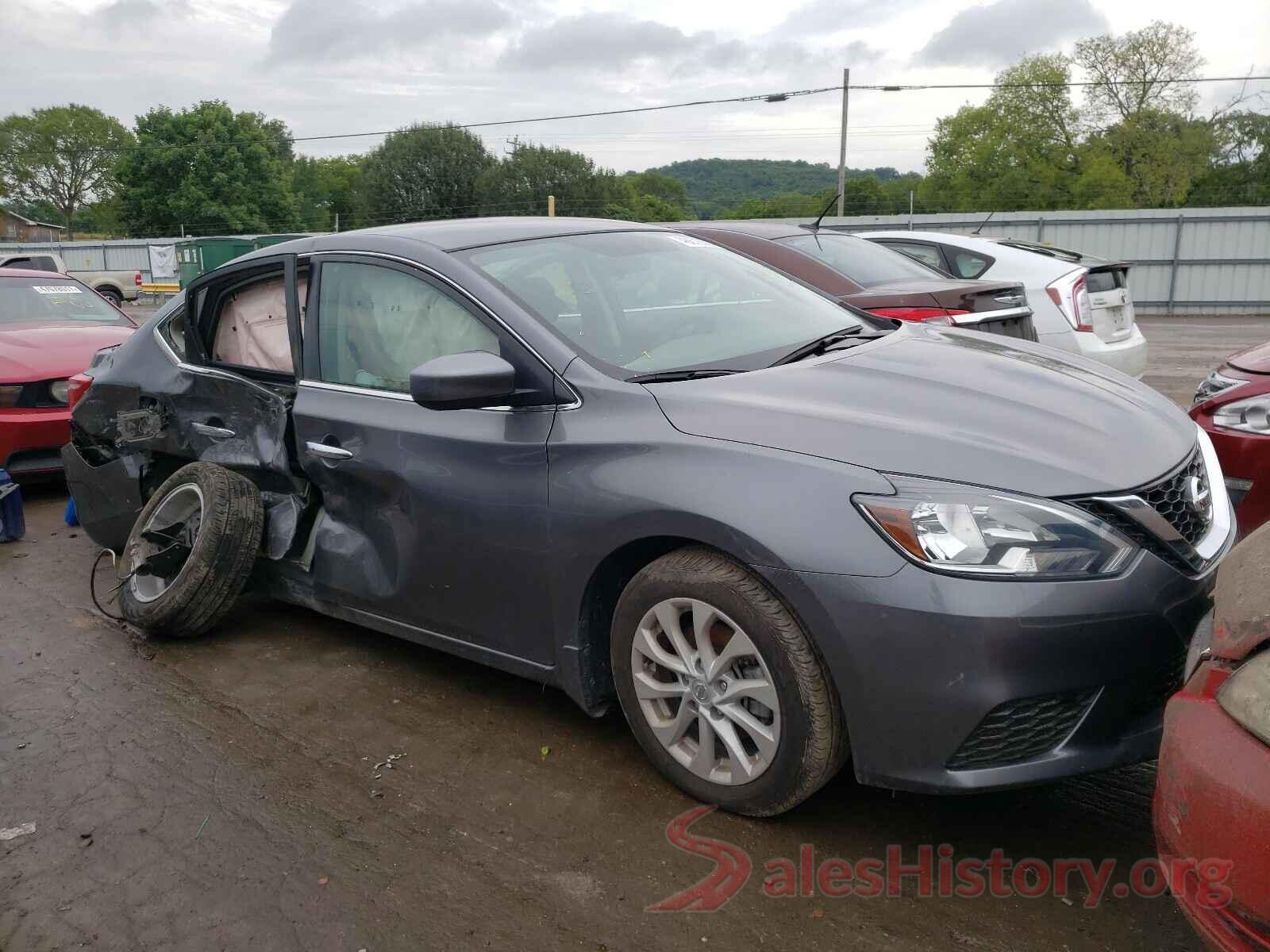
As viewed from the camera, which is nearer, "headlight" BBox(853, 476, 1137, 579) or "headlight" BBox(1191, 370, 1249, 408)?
"headlight" BBox(853, 476, 1137, 579)

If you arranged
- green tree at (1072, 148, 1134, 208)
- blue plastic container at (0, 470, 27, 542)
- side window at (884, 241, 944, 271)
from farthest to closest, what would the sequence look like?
1. green tree at (1072, 148, 1134, 208)
2. side window at (884, 241, 944, 271)
3. blue plastic container at (0, 470, 27, 542)

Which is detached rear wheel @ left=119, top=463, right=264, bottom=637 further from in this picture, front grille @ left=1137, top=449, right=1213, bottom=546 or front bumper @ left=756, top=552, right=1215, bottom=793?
front grille @ left=1137, top=449, right=1213, bottom=546

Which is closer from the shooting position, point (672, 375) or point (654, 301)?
point (672, 375)

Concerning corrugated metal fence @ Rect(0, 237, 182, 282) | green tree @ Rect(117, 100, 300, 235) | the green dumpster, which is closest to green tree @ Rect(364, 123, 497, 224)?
green tree @ Rect(117, 100, 300, 235)

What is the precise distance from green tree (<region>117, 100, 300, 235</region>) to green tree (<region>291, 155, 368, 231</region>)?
5.42 m

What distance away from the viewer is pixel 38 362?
688 centimetres

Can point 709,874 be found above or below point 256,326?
below

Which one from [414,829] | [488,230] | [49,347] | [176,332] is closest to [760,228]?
[488,230]

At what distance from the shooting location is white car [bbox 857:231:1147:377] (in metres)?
7.98

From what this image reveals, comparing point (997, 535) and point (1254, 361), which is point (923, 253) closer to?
point (1254, 361)

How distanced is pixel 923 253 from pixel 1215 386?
529 centimetres

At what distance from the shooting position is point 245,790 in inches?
125

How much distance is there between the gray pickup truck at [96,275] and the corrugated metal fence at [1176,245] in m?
18.5

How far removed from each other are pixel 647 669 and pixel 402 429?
121 centimetres
